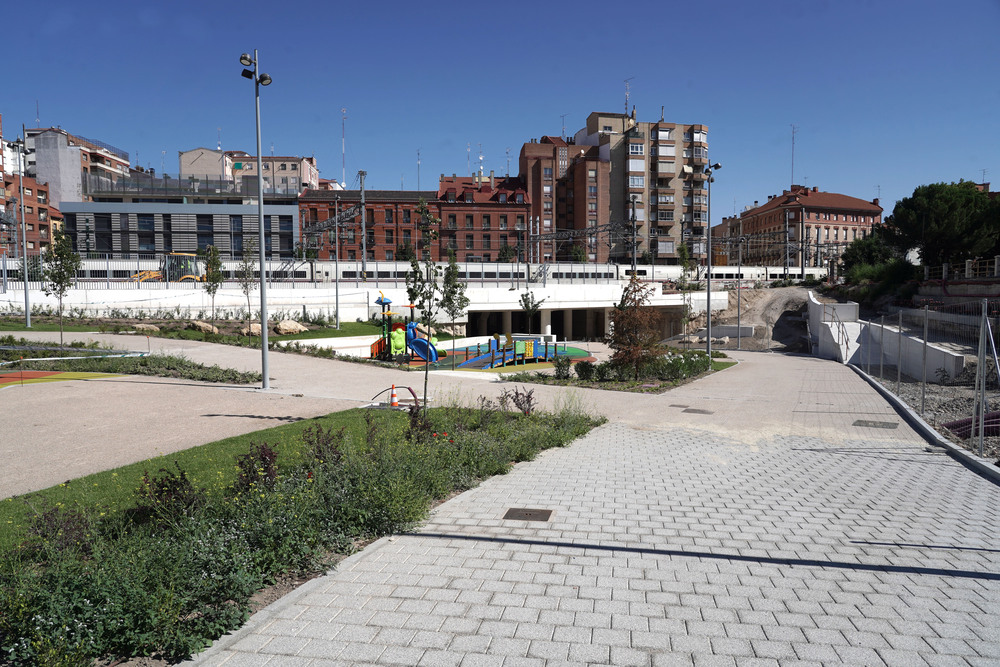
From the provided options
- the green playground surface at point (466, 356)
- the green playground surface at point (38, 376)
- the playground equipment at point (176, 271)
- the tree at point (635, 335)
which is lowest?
the green playground surface at point (466, 356)

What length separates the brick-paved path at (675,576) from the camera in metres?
3.91

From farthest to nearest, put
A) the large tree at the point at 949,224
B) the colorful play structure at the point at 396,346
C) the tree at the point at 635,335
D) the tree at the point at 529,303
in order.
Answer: the tree at the point at 529,303
the large tree at the point at 949,224
the colorful play structure at the point at 396,346
the tree at the point at 635,335

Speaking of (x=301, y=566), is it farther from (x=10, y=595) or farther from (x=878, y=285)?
(x=878, y=285)

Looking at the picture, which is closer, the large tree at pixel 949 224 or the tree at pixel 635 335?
the tree at pixel 635 335

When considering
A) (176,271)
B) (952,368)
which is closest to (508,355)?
(952,368)

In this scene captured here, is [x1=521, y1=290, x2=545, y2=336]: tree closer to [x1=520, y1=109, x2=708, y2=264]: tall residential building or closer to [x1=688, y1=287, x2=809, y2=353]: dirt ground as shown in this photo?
[x1=688, y1=287, x2=809, y2=353]: dirt ground

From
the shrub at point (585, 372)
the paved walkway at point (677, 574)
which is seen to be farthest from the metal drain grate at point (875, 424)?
the shrub at point (585, 372)

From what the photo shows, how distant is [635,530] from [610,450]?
3.96 m

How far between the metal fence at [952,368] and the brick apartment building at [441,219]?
5085 centimetres

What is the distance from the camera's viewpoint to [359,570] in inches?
202

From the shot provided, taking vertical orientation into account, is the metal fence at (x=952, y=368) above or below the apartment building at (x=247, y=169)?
below

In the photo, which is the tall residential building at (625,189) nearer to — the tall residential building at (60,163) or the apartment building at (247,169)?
the apartment building at (247,169)

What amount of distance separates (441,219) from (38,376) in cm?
6051

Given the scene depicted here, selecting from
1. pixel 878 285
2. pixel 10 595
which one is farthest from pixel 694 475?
pixel 878 285
